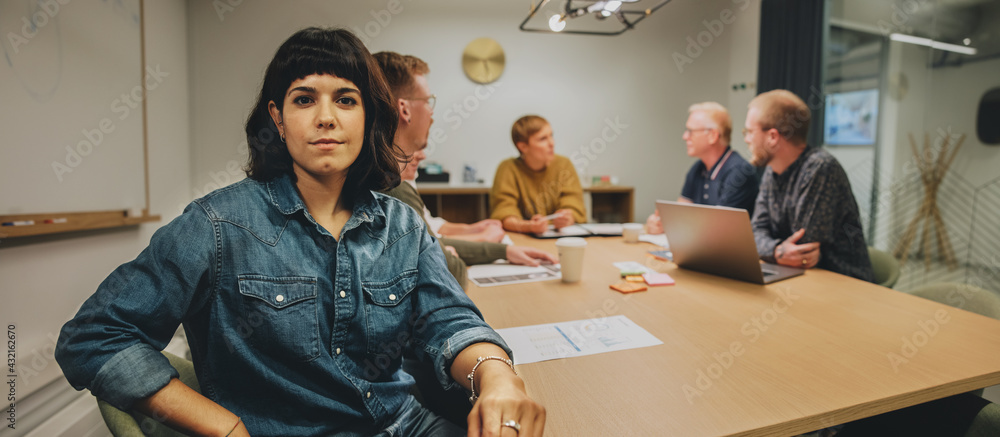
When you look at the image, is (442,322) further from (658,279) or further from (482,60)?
(482,60)

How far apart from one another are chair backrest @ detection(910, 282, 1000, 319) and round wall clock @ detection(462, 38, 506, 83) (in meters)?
3.48

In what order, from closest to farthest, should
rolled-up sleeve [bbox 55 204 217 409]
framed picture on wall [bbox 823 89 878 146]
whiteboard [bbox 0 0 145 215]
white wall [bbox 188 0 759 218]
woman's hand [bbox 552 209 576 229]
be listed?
rolled-up sleeve [bbox 55 204 217 409], whiteboard [bbox 0 0 145 215], woman's hand [bbox 552 209 576 229], framed picture on wall [bbox 823 89 878 146], white wall [bbox 188 0 759 218]

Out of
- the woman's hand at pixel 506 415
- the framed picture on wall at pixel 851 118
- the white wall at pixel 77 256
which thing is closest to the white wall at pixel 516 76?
the white wall at pixel 77 256

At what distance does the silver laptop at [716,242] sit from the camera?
140cm

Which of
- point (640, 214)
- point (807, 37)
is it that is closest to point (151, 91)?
point (640, 214)

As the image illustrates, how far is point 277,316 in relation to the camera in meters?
0.78

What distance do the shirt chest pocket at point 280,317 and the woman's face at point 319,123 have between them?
8.7 inches

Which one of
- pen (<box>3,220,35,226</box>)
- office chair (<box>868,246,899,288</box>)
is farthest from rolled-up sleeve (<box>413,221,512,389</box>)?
office chair (<box>868,246,899,288</box>)

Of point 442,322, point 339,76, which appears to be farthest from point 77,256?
point 442,322

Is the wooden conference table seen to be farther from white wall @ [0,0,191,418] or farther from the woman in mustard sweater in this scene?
the woman in mustard sweater

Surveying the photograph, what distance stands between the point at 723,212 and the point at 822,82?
3010 millimetres

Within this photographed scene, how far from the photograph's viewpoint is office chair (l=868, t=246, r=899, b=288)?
199 centimetres

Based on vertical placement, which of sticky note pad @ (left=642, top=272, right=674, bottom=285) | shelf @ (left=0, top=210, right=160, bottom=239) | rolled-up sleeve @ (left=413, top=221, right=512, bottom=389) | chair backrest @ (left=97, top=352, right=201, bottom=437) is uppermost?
shelf @ (left=0, top=210, right=160, bottom=239)

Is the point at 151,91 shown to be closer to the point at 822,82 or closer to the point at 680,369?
the point at 680,369
